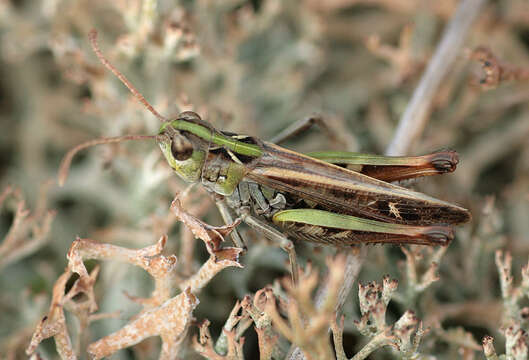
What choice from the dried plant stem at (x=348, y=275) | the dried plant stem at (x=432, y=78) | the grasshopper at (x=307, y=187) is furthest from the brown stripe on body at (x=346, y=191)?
the dried plant stem at (x=432, y=78)

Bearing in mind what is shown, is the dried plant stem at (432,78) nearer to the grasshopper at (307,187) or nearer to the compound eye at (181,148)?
the grasshopper at (307,187)

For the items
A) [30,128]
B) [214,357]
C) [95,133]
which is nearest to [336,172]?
[214,357]

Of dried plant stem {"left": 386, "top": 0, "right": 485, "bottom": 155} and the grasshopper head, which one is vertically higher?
dried plant stem {"left": 386, "top": 0, "right": 485, "bottom": 155}

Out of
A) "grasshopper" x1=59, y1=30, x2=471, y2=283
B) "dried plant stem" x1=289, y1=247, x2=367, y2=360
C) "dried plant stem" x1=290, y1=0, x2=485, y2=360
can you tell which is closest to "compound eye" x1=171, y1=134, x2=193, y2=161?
"grasshopper" x1=59, y1=30, x2=471, y2=283

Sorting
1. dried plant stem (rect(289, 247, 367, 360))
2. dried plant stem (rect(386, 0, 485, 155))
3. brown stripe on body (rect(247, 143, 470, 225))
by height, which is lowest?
dried plant stem (rect(289, 247, 367, 360))

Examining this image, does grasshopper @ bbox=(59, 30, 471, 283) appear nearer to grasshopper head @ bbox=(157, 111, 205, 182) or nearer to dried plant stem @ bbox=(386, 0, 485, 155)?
grasshopper head @ bbox=(157, 111, 205, 182)

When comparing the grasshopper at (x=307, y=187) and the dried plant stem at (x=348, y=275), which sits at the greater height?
the grasshopper at (x=307, y=187)

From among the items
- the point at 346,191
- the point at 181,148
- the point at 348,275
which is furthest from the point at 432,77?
the point at 181,148
